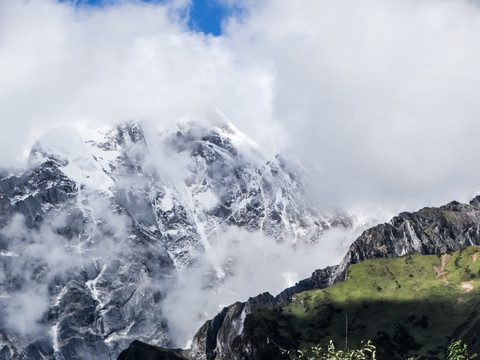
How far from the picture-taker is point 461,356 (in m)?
45.9

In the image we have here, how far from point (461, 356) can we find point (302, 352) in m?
10.3

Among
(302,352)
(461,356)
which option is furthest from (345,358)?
(461,356)

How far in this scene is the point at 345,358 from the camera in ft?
150

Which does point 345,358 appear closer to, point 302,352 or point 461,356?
point 302,352

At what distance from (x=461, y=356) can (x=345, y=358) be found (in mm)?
7487

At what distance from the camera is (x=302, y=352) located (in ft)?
148

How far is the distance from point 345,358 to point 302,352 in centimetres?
287
